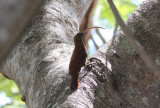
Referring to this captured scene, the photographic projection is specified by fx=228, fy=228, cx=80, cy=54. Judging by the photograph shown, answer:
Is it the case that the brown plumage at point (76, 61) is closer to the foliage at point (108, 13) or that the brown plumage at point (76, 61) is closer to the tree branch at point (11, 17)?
the tree branch at point (11, 17)

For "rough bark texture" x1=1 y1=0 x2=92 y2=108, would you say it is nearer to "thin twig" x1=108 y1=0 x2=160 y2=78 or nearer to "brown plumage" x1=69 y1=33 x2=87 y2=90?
"brown plumage" x1=69 y1=33 x2=87 y2=90

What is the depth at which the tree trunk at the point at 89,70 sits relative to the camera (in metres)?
1.08

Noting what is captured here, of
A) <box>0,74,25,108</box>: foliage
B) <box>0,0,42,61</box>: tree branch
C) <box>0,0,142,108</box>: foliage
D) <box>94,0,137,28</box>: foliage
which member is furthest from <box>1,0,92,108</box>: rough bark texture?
<box>94,0,137,28</box>: foliage

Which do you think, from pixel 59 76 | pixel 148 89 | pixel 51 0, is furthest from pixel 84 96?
pixel 51 0

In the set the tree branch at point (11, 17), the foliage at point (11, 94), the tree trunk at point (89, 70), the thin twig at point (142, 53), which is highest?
the tree branch at point (11, 17)

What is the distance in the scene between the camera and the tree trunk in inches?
42.4

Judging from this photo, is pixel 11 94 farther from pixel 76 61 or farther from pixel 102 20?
pixel 76 61

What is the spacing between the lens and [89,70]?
3.86 ft

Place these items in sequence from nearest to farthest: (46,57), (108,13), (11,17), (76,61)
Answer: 1. (11,17)
2. (76,61)
3. (46,57)
4. (108,13)

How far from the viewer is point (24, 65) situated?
53.1 inches

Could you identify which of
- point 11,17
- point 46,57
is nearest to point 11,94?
point 46,57

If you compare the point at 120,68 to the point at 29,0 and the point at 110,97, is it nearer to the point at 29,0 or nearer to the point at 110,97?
the point at 110,97

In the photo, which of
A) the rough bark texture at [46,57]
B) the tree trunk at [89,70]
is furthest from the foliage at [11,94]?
the tree trunk at [89,70]

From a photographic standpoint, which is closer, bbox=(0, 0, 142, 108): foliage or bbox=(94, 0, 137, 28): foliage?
bbox=(0, 0, 142, 108): foliage
